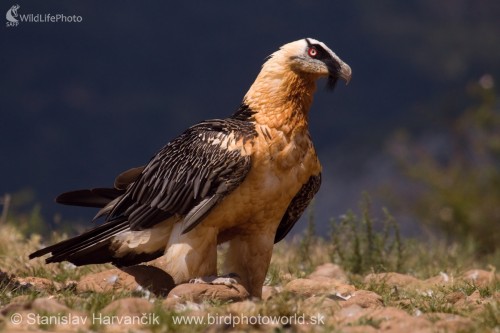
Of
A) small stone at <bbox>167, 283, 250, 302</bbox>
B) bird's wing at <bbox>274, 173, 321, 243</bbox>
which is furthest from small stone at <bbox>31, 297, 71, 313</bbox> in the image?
bird's wing at <bbox>274, 173, 321, 243</bbox>

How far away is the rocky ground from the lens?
503 cm

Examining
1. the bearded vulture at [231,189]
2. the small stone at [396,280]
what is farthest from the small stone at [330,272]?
the bearded vulture at [231,189]

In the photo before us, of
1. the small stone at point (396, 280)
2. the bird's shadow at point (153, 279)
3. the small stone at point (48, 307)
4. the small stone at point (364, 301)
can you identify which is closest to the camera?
the small stone at point (48, 307)

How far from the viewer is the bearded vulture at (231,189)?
668cm

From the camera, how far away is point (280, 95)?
6.99 meters

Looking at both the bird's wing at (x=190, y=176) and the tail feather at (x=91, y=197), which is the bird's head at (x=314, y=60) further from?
→ the tail feather at (x=91, y=197)

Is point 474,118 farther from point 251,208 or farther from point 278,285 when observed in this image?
point 251,208

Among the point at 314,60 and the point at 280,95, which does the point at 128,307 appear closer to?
the point at 280,95

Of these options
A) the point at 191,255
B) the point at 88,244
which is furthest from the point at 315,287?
the point at 88,244

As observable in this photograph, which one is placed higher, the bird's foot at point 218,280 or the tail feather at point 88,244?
the tail feather at point 88,244

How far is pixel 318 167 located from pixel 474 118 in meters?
6.92

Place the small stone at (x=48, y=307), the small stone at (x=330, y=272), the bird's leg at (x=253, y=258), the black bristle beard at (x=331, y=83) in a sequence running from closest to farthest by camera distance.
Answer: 1. the small stone at (x=48, y=307)
2. the bird's leg at (x=253, y=258)
3. the black bristle beard at (x=331, y=83)
4. the small stone at (x=330, y=272)

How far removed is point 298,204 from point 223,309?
2125 mm

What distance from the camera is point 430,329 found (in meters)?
5.07
